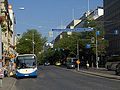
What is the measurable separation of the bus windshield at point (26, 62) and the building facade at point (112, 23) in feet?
172

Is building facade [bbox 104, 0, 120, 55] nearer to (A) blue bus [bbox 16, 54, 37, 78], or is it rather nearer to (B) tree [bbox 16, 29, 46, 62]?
(B) tree [bbox 16, 29, 46, 62]

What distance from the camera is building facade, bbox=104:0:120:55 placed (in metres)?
99.1

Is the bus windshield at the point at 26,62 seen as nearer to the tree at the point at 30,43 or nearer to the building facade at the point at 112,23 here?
the building facade at the point at 112,23

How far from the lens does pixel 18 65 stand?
1818 inches

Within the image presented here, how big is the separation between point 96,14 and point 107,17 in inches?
1350

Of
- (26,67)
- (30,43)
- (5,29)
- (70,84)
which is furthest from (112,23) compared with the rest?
(70,84)

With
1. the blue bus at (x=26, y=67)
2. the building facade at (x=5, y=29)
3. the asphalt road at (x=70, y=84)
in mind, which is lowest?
the asphalt road at (x=70, y=84)

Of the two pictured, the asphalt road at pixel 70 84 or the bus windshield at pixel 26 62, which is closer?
the asphalt road at pixel 70 84

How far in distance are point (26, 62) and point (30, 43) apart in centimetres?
10722

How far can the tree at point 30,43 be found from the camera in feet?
495

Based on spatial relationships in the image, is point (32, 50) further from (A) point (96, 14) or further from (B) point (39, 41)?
(A) point (96, 14)

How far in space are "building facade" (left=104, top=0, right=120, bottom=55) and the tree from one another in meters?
46.3

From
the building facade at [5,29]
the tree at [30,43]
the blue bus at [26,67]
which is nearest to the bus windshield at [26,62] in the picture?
the blue bus at [26,67]

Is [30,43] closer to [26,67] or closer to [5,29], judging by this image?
[5,29]
